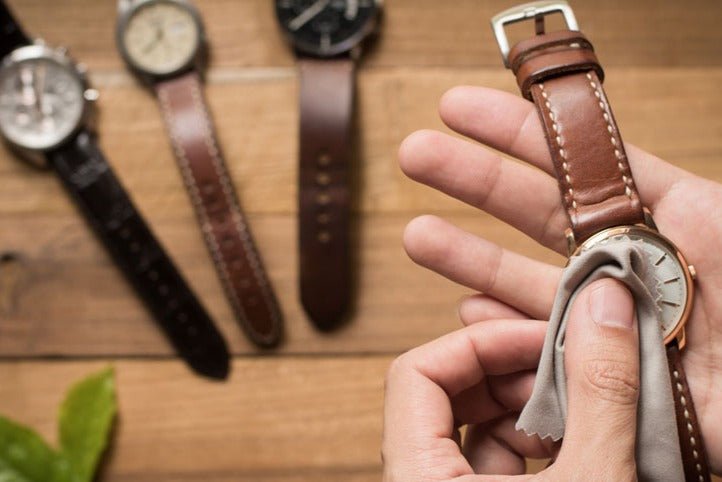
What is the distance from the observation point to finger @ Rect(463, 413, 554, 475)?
0.78 meters

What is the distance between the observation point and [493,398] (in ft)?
2.55

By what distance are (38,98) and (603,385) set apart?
85cm

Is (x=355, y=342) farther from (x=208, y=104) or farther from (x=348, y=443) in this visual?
(x=208, y=104)

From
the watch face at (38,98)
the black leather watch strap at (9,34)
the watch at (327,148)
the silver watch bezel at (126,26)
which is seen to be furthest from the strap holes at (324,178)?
A: the black leather watch strap at (9,34)

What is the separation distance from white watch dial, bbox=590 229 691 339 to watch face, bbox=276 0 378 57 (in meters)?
0.50

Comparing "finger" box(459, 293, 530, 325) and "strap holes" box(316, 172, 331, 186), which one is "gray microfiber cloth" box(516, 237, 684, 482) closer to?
"finger" box(459, 293, 530, 325)

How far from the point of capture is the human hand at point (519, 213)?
750mm

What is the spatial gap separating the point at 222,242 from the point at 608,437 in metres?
0.63

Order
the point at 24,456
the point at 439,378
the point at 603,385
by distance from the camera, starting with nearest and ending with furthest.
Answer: the point at 603,385, the point at 439,378, the point at 24,456

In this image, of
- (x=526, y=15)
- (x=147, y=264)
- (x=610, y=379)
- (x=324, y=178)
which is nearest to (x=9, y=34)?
(x=147, y=264)

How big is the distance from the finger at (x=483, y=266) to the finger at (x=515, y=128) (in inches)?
3.8

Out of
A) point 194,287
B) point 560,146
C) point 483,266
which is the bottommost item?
point 194,287

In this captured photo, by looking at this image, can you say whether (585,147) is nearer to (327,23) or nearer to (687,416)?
(687,416)

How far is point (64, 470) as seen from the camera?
1.04m
